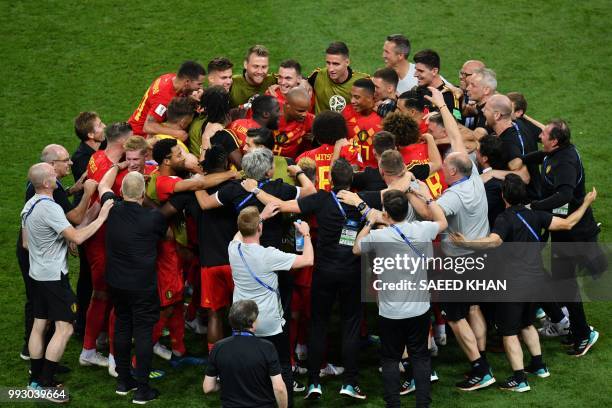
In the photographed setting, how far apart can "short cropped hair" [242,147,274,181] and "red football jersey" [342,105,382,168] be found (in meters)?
1.21

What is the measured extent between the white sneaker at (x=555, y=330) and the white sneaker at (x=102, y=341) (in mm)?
4000

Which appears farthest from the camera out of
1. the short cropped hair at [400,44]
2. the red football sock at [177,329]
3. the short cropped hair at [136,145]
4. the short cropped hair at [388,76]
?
the short cropped hair at [400,44]

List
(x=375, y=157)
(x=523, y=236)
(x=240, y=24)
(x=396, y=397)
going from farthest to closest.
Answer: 1. (x=240, y=24)
2. (x=375, y=157)
3. (x=523, y=236)
4. (x=396, y=397)

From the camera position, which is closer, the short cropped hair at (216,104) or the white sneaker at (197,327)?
the short cropped hair at (216,104)

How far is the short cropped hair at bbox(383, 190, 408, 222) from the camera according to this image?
25.3 ft

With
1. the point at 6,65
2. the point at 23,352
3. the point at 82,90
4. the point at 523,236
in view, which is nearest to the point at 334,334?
the point at 523,236

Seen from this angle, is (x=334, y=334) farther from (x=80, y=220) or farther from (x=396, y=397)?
(x=80, y=220)

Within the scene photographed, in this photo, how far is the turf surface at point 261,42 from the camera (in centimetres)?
1320

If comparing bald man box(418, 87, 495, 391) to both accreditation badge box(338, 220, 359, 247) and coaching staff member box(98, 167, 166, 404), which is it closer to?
accreditation badge box(338, 220, 359, 247)

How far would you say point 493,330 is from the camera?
31.6 feet

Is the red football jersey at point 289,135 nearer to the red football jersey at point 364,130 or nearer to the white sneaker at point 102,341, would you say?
the red football jersey at point 364,130

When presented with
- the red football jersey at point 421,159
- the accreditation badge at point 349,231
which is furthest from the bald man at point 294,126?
the accreditation badge at point 349,231

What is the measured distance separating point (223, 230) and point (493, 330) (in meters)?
2.85

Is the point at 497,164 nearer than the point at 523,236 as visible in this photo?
No
